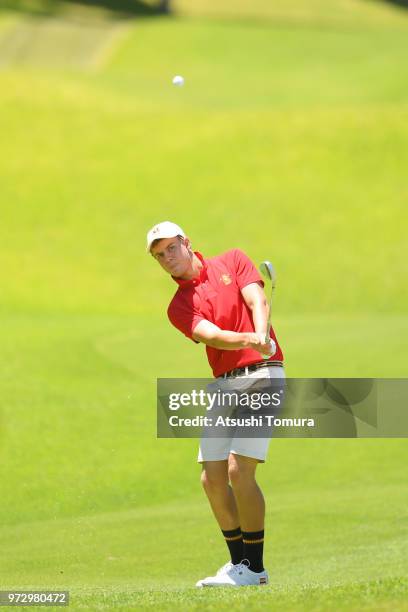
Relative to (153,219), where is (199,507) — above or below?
below

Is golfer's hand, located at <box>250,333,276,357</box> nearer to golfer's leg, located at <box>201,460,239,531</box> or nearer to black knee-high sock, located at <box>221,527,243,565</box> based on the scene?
golfer's leg, located at <box>201,460,239,531</box>

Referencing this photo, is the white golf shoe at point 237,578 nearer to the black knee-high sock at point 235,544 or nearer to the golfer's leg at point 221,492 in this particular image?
the black knee-high sock at point 235,544

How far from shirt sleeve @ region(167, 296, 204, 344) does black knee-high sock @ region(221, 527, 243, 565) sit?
113 centimetres

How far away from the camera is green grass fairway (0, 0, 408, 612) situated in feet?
29.5

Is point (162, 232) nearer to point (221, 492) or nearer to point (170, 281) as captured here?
point (221, 492)

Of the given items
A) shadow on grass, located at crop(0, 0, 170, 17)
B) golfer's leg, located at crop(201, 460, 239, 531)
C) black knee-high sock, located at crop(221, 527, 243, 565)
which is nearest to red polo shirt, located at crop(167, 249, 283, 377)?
golfer's leg, located at crop(201, 460, 239, 531)

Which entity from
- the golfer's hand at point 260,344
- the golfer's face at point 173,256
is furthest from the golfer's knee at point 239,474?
the golfer's face at point 173,256

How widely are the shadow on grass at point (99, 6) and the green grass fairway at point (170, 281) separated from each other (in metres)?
0.66

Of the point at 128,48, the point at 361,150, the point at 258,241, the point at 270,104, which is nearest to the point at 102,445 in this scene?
the point at 258,241

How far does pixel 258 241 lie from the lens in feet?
88.7

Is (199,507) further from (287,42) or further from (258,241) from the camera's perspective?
(287,42)

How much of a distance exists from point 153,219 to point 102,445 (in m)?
15.3

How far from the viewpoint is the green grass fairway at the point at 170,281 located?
29.5 ft

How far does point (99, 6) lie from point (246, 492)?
5536 centimetres
